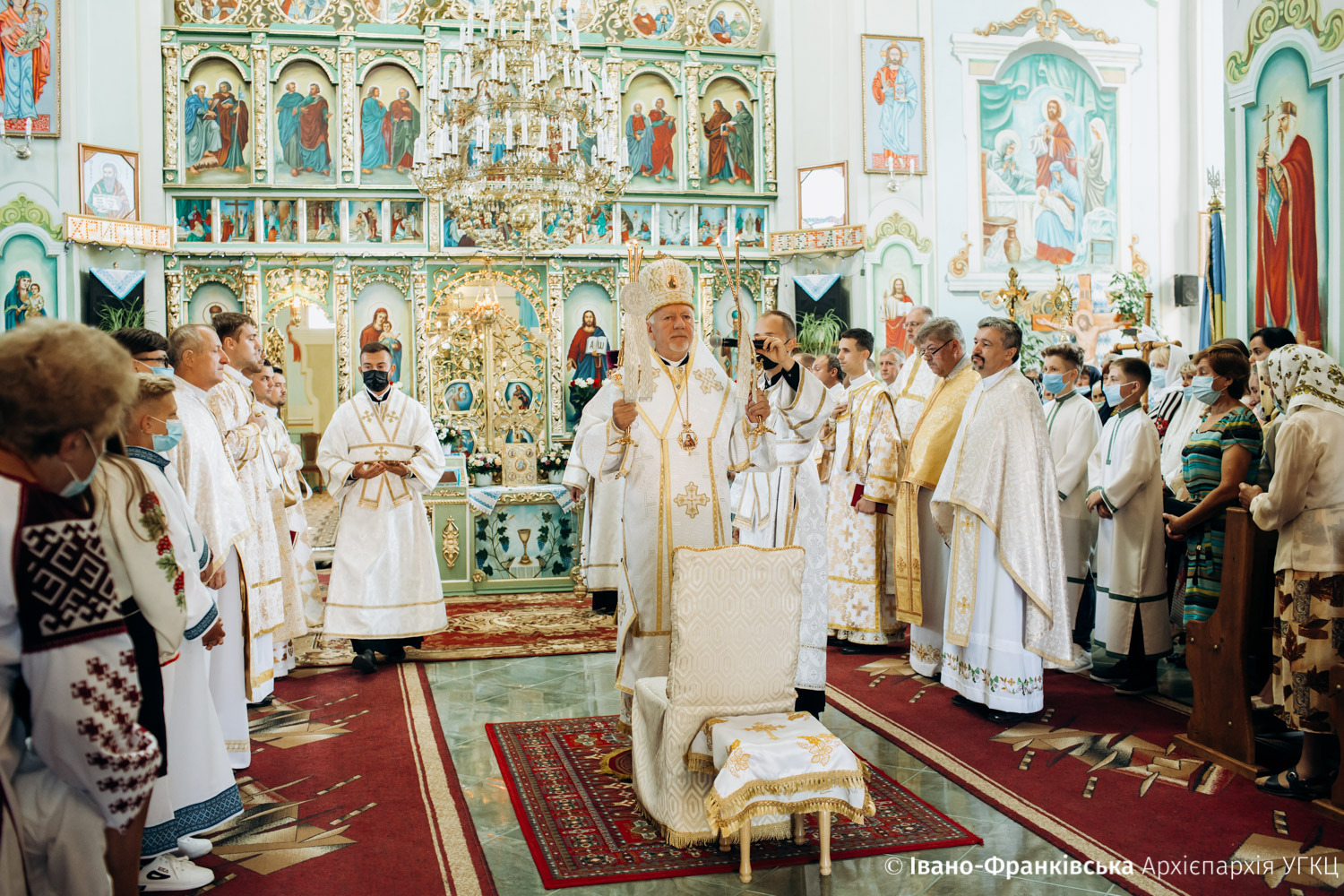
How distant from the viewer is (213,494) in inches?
167

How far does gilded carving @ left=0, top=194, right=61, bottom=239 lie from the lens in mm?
11156

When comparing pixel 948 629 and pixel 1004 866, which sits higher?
pixel 948 629

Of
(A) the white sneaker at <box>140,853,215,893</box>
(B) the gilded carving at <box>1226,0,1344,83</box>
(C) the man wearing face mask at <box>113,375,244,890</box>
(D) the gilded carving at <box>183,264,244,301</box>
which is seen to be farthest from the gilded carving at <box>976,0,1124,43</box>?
(A) the white sneaker at <box>140,853,215,893</box>

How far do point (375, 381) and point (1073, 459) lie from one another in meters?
4.61

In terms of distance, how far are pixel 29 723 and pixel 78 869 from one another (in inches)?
12.9

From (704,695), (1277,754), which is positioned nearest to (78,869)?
(704,695)

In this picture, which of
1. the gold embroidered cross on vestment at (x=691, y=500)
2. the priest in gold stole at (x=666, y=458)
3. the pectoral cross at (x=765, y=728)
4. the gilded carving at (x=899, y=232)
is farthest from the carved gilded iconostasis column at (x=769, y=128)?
the pectoral cross at (x=765, y=728)

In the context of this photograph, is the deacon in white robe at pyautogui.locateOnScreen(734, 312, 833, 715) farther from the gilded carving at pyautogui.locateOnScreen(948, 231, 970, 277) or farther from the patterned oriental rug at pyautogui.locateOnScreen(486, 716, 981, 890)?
the gilded carving at pyautogui.locateOnScreen(948, 231, 970, 277)

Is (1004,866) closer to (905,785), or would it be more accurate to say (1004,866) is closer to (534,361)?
(905,785)

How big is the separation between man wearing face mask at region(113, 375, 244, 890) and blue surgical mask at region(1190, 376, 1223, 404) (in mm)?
4683

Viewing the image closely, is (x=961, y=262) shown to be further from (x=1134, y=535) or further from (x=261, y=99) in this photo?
(x=261, y=99)

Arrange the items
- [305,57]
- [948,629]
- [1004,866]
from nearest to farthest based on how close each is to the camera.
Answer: [1004,866] → [948,629] → [305,57]

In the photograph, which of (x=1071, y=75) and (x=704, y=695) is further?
(x=1071, y=75)

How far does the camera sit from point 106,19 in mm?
11711
